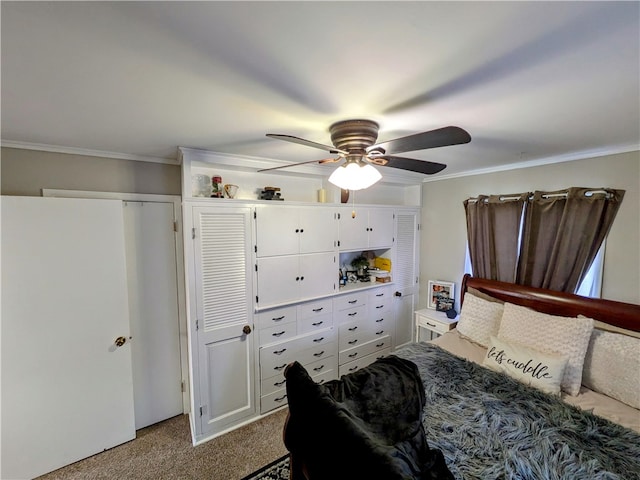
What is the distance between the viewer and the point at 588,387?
6.30ft

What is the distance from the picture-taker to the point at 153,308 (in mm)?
2543

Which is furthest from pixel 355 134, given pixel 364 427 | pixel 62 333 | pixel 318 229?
pixel 62 333

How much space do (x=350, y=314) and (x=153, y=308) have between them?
204cm

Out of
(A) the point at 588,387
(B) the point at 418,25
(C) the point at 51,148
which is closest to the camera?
(B) the point at 418,25

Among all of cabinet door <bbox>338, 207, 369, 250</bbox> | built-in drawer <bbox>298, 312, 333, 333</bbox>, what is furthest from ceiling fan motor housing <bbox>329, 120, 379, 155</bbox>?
built-in drawer <bbox>298, 312, 333, 333</bbox>

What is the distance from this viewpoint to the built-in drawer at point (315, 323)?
2.86m

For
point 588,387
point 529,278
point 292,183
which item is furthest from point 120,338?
point 529,278

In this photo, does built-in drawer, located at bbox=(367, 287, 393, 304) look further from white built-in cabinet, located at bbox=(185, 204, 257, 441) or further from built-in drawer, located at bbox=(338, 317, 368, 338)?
white built-in cabinet, located at bbox=(185, 204, 257, 441)

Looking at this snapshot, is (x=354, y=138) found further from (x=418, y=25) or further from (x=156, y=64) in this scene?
(x=156, y=64)

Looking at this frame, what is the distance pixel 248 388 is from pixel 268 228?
5.03 feet

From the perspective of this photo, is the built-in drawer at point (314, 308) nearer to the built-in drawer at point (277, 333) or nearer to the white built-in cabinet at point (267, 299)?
the white built-in cabinet at point (267, 299)

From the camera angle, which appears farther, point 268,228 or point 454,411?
point 268,228

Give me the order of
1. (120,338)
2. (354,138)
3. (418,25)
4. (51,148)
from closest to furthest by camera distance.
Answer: (418,25)
(354,138)
(51,148)
(120,338)

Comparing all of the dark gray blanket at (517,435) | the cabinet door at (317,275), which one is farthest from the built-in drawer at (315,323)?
the dark gray blanket at (517,435)
